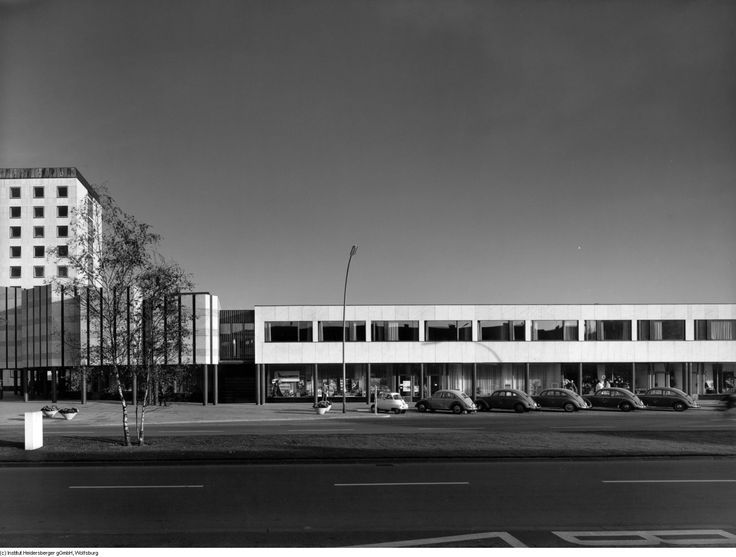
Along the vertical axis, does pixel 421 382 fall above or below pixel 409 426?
below

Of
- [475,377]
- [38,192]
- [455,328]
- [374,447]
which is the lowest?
[475,377]

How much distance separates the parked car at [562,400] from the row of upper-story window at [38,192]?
62174 millimetres

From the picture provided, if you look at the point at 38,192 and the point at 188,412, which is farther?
the point at 38,192

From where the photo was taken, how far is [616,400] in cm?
4112

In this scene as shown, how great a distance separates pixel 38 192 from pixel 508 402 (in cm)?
6355

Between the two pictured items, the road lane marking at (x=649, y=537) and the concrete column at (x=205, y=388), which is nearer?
the road lane marking at (x=649, y=537)

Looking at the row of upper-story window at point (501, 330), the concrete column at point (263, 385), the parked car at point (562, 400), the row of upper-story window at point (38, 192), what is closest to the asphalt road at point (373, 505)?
the parked car at point (562, 400)

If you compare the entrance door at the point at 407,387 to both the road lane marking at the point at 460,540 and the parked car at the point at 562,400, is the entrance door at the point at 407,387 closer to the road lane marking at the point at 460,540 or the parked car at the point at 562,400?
the parked car at the point at 562,400

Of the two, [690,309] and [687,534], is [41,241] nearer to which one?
[690,309]

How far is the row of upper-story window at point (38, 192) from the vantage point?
78.2 metres

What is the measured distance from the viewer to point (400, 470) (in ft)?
52.2

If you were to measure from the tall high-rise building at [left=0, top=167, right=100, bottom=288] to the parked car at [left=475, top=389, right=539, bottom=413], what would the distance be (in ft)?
185

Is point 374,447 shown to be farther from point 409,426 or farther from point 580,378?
point 580,378

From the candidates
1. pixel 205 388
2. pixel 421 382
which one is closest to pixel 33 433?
pixel 205 388
